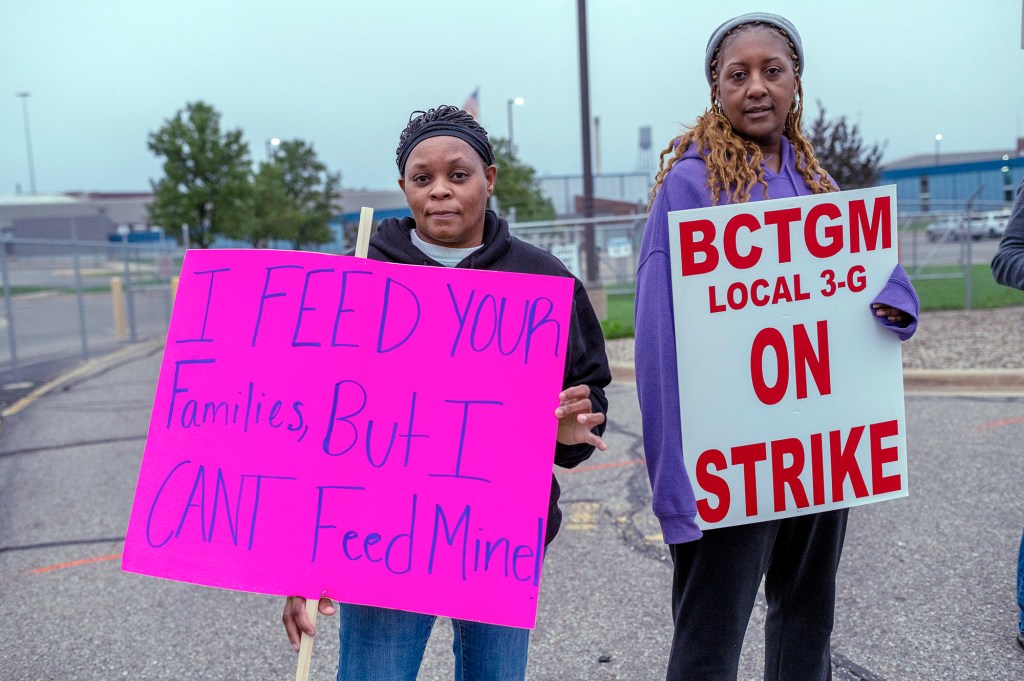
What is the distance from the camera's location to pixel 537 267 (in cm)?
208

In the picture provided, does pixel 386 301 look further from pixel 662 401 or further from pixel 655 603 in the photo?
pixel 655 603

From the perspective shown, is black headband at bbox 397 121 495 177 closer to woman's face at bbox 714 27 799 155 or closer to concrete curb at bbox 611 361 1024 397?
woman's face at bbox 714 27 799 155

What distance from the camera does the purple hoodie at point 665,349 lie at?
1982 millimetres

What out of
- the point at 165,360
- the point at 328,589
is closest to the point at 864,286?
the point at 328,589

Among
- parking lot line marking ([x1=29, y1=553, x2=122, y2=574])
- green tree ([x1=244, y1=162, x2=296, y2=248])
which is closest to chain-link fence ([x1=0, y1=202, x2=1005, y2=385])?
parking lot line marking ([x1=29, y1=553, x2=122, y2=574])

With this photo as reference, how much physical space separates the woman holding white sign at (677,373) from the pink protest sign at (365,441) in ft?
1.01

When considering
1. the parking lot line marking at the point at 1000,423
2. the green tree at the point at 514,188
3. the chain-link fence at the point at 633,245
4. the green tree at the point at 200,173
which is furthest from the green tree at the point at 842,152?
the green tree at the point at 200,173

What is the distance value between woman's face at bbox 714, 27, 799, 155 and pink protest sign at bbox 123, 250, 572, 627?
25.3 inches

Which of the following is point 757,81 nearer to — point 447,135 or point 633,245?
point 447,135

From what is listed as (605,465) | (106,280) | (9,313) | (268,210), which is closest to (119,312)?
(106,280)

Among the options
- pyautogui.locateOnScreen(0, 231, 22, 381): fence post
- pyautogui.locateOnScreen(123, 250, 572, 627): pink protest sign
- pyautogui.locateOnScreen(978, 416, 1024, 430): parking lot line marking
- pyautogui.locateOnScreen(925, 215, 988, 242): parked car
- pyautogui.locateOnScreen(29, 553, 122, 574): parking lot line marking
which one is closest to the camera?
pyautogui.locateOnScreen(123, 250, 572, 627): pink protest sign

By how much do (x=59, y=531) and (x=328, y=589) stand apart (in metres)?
3.61

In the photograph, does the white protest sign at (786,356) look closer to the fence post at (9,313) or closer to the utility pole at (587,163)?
the utility pole at (587,163)

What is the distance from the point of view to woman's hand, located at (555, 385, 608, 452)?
187 centimetres
